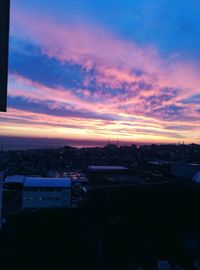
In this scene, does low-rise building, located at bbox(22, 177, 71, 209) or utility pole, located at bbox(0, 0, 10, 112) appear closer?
utility pole, located at bbox(0, 0, 10, 112)

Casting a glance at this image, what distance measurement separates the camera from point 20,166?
65.7 ft

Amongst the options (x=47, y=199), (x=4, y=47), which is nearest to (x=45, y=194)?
(x=47, y=199)

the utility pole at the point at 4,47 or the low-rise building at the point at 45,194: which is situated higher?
the utility pole at the point at 4,47

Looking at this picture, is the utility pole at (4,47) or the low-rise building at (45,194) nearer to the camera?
the utility pole at (4,47)

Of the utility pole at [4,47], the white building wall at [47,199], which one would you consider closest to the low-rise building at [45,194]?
the white building wall at [47,199]

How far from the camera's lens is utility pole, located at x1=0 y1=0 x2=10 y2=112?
3.68 m

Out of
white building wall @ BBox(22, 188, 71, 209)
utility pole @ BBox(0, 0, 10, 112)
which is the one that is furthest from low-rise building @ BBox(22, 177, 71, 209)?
utility pole @ BBox(0, 0, 10, 112)

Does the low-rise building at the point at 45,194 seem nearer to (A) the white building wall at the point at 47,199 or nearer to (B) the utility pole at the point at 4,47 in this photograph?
(A) the white building wall at the point at 47,199

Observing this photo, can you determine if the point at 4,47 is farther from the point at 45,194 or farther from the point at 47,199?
the point at 47,199

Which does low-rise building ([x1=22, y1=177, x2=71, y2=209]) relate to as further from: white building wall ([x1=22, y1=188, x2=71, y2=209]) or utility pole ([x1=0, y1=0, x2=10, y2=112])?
utility pole ([x1=0, y1=0, x2=10, y2=112])

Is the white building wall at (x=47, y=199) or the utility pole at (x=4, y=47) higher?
the utility pole at (x=4, y=47)

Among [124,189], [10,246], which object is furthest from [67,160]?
[10,246]

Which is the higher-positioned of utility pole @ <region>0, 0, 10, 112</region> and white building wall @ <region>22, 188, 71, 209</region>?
utility pole @ <region>0, 0, 10, 112</region>

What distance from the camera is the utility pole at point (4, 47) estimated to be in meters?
3.68
